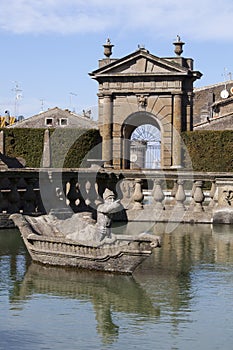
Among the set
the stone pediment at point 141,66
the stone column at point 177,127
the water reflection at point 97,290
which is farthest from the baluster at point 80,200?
A: the stone pediment at point 141,66

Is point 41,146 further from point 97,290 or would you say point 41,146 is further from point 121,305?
point 121,305

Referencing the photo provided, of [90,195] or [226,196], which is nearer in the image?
[226,196]

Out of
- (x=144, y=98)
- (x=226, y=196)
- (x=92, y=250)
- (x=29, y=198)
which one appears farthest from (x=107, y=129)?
(x=92, y=250)

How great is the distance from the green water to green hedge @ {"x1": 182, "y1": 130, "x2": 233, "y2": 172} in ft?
97.9

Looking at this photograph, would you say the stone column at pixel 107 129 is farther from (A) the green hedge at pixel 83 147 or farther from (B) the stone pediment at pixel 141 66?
(B) the stone pediment at pixel 141 66

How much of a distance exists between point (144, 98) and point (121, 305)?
36963mm

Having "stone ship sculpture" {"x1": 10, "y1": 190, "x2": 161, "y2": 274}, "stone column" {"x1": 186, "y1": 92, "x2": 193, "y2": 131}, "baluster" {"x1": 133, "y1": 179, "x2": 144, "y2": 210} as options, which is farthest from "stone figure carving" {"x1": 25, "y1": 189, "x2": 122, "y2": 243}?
"stone column" {"x1": 186, "y1": 92, "x2": 193, "y2": 131}

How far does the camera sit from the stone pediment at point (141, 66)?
47463 millimetres

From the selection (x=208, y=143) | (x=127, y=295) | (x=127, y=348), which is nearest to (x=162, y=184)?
(x=127, y=295)

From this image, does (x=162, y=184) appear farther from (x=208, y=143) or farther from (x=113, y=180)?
(x=208, y=143)

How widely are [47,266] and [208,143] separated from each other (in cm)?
3304

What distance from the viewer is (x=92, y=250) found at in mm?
13984

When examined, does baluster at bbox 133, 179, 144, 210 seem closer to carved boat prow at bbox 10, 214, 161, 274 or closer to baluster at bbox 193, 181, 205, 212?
baluster at bbox 193, 181, 205, 212

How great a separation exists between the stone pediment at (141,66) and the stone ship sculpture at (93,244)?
32.7 meters
